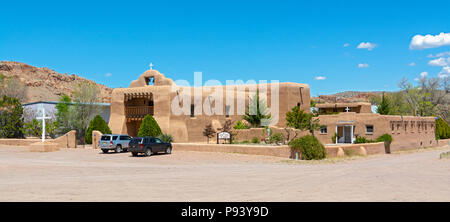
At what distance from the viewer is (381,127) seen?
3909 centimetres

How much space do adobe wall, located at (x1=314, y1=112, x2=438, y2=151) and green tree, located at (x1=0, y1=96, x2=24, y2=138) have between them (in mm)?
31206

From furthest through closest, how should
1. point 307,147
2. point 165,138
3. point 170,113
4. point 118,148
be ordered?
point 170,113, point 165,138, point 118,148, point 307,147

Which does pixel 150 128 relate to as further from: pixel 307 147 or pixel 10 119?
pixel 10 119

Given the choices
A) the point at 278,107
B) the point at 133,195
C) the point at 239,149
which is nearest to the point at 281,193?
the point at 133,195

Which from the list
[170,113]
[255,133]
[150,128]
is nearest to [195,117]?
[170,113]

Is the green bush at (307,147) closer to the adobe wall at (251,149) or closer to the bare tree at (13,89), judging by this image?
the adobe wall at (251,149)

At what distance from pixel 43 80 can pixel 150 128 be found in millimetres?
85992

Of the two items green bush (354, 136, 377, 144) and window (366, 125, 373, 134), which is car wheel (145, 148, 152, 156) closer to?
green bush (354, 136, 377, 144)

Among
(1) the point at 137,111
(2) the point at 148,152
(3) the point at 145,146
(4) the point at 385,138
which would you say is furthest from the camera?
(1) the point at 137,111

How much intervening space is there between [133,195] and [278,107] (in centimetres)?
3814

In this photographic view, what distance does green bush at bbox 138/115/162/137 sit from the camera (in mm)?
35688

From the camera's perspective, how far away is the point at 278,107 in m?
47.9

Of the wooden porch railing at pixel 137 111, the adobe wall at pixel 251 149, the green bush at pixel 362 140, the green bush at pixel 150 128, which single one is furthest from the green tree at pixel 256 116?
the adobe wall at pixel 251 149
